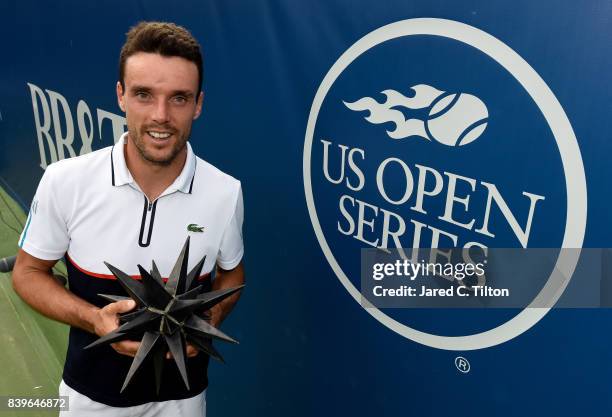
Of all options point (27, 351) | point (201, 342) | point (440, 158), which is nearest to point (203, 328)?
point (201, 342)

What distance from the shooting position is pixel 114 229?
1559 millimetres

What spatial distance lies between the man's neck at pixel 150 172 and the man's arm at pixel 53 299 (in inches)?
11.3

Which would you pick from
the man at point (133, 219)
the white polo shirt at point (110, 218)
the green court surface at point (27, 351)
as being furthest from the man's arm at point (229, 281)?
the green court surface at point (27, 351)

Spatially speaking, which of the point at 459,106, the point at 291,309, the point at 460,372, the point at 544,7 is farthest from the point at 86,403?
the point at 544,7

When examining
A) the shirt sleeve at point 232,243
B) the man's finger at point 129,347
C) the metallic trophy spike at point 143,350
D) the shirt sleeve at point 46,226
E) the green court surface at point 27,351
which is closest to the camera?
the metallic trophy spike at point 143,350

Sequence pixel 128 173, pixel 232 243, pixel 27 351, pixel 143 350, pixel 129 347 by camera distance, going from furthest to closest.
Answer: pixel 27 351, pixel 232 243, pixel 128 173, pixel 129 347, pixel 143 350

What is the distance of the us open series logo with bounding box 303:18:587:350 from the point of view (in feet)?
4.83

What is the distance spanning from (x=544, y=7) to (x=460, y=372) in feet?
2.92

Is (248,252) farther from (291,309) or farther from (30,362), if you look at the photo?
(30,362)

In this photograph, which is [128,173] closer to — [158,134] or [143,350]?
[158,134]

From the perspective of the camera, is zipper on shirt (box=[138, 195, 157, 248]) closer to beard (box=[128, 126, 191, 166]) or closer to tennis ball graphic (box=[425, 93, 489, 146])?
beard (box=[128, 126, 191, 166])

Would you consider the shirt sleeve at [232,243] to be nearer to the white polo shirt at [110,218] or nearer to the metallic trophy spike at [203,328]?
the white polo shirt at [110,218]

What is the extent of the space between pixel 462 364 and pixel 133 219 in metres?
0.88

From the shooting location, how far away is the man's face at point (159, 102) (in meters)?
1.44
